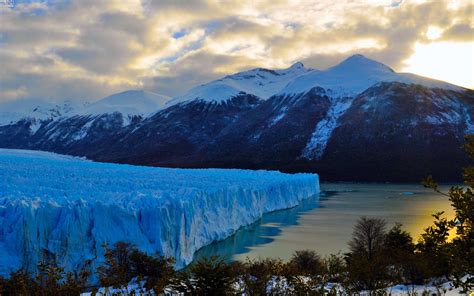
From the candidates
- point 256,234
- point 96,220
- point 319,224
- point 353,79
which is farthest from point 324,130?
point 96,220

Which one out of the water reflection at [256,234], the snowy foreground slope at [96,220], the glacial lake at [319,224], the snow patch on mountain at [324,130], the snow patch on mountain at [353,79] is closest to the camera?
the snowy foreground slope at [96,220]

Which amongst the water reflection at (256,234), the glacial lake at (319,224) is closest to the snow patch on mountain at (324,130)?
the glacial lake at (319,224)

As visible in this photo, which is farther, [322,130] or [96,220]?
[322,130]

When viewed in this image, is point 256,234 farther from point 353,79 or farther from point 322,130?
point 353,79

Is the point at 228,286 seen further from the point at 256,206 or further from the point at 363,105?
the point at 363,105

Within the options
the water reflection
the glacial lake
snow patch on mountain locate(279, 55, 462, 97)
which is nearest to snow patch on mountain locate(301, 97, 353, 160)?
snow patch on mountain locate(279, 55, 462, 97)

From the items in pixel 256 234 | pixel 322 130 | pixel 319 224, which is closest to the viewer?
pixel 256 234

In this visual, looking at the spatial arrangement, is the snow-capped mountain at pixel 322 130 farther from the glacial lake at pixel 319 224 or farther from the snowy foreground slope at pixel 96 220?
the snowy foreground slope at pixel 96 220
